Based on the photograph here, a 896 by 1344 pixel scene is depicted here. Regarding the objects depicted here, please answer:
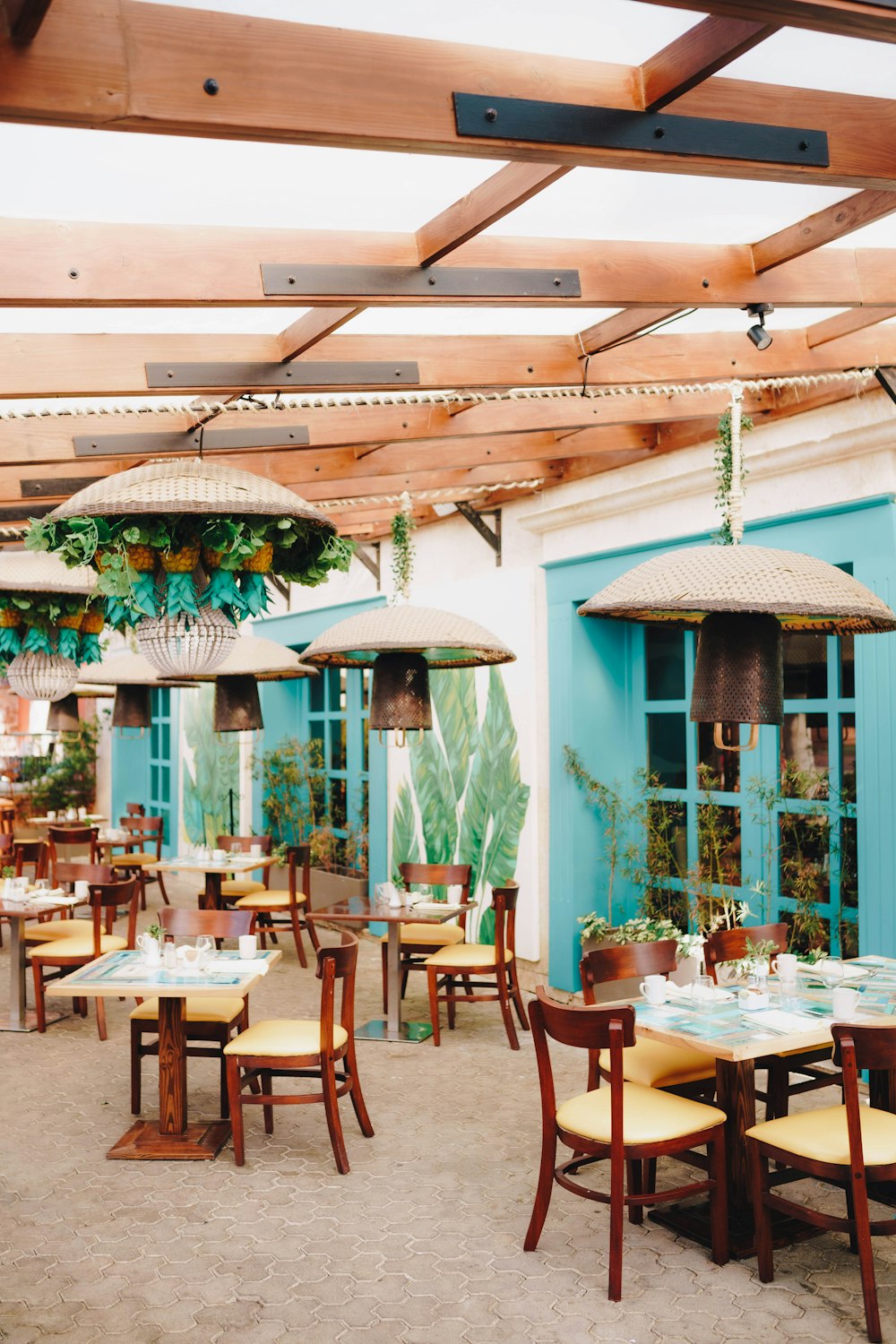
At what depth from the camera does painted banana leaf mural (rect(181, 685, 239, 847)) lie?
487 inches

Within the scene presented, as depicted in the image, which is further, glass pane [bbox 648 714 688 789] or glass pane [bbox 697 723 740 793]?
glass pane [bbox 648 714 688 789]

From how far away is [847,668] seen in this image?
5.83 m

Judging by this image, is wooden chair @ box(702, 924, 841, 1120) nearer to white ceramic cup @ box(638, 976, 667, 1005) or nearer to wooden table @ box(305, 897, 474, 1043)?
white ceramic cup @ box(638, 976, 667, 1005)

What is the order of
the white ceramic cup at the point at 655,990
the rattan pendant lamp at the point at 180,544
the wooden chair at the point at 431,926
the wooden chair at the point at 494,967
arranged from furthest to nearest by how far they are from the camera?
the wooden chair at the point at 431,926
the wooden chair at the point at 494,967
the white ceramic cup at the point at 655,990
the rattan pendant lamp at the point at 180,544

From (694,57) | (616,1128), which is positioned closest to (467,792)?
(616,1128)

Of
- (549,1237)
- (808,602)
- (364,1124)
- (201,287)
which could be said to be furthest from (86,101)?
(364,1124)

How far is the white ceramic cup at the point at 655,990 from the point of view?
163 inches

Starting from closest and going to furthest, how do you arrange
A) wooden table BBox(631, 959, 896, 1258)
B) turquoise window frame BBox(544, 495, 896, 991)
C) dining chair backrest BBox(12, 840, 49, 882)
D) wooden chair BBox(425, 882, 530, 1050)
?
wooden table BBox(631, 959, 896, 1258) → wooden chair BBox(425, 882, 530, 1050) → turquoise window frame BBox(544, 495, 896, 991) → dining chair backrest BBox(12, 840, 49, 882)

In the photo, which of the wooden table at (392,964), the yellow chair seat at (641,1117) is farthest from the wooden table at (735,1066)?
the wooden table at (392,964)

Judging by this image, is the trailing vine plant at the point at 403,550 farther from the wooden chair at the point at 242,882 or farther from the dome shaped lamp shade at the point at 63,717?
the wooden chair at the point at 242,882

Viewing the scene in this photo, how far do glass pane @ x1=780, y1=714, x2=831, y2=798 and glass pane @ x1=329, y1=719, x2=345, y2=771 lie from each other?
541 cm

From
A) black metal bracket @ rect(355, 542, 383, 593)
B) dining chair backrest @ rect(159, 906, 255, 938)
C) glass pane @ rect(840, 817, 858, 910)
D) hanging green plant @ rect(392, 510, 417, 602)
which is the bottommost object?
dining chair backrest @ rect(159, 906, 255, 938)

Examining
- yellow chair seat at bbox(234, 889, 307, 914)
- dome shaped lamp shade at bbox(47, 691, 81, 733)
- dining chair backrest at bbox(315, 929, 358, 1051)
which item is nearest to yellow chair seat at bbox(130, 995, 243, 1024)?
dining chair backrest at bbox(315, 929, 358, 1051)

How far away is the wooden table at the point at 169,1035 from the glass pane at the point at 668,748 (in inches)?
122
